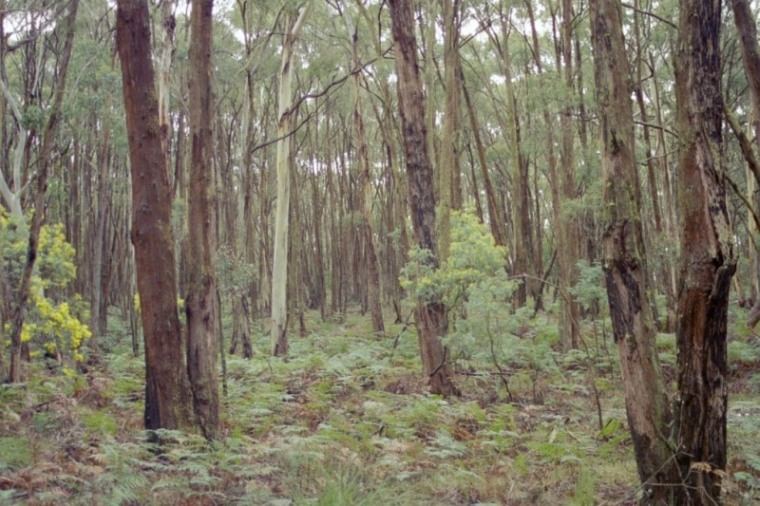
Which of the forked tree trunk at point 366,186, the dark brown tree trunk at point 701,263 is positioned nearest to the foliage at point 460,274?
the dark brown tree trunk at point 701,263

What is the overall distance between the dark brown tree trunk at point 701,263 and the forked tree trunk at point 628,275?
0.18m

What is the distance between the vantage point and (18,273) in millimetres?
11828

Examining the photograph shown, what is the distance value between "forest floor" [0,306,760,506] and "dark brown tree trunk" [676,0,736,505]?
34.1 inches

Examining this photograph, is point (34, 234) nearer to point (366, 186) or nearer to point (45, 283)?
point (45, 283)

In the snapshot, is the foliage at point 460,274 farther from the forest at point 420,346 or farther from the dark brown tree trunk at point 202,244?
the dark brown tree trunk at point 202,244

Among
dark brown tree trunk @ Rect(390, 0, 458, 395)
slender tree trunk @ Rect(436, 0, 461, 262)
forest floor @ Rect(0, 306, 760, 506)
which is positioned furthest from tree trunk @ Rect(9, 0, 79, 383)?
slender tree trunk @ Rect(436, 0, 461, 262)

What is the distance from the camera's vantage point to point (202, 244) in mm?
6613

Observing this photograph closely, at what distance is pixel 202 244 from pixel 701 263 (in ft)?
14.7

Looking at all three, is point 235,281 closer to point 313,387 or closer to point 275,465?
point 313,387

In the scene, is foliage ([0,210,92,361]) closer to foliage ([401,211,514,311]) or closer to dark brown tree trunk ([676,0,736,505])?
foliage ([401,211,514,311])

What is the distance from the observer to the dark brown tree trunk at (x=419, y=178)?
370 inches

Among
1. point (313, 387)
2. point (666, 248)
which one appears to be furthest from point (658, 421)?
point (666, 248)

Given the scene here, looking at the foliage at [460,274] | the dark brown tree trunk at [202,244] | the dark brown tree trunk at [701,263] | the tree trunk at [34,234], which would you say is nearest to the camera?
the dark brown tree trunk at [701,263]

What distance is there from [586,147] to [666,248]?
314 cm
